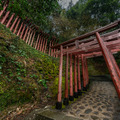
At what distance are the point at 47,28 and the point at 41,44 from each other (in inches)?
164

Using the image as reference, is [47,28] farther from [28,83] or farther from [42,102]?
[42,102]

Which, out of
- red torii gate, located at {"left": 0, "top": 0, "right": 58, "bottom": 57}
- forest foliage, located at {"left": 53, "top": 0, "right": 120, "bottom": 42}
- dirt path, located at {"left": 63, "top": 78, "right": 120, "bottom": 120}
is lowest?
dirt path, located at {"left": 63, "top": 78, "right": 120, "bottom": 120}

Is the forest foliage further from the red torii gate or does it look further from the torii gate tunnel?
the torii gate tunnel

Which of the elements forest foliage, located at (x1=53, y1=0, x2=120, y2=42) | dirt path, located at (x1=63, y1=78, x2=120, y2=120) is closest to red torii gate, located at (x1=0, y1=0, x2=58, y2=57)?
forest foliage, located at (x1=53, y1=0, x2=120, y2=42)

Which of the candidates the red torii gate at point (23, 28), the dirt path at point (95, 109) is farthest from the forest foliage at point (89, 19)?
the dirt path at point (95, 109)

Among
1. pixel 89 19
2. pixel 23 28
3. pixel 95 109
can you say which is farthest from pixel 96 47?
pixel 89 19

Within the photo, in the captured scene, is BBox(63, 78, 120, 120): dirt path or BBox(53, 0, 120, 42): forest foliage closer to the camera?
BBox(63, 78, 120, 120): dirt path

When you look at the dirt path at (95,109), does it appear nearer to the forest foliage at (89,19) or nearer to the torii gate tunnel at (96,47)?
the torii gate tunnel at (96,47)

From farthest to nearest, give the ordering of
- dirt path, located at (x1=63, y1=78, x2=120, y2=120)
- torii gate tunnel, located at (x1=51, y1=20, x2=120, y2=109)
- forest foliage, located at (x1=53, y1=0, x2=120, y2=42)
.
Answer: forest foliage, located at (x1=53, y1=0, x2=120, y2=42)
dirt path, located at (x1=63, y1=78, x2=120, y2=120)
torii gate tunnel, located at (x1=51, y1=20, x2=120, y2=109)

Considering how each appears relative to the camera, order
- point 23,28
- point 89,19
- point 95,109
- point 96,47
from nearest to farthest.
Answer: point 95,109 < point 96,47 < point 23,28 < point 89,19

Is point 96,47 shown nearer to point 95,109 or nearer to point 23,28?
point 95,109

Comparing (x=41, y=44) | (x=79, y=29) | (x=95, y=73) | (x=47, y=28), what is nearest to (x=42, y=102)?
(x=41, y=44)

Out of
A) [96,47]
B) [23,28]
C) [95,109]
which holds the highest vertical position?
[23,28]

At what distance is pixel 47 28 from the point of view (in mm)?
9211
